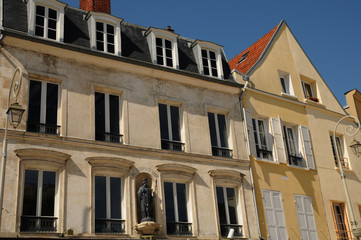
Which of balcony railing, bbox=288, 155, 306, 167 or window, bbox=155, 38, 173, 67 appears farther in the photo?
balcony railing, bbox=288, 155, 306, 167

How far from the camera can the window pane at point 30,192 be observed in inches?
479

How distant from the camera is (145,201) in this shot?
13734mm

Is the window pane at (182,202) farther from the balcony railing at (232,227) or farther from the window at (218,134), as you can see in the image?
the window at (218,134)

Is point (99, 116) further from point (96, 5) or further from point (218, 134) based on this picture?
point (96, 5)

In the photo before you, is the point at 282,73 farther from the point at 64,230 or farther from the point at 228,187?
the point at 64,230

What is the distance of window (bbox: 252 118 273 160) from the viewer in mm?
17500

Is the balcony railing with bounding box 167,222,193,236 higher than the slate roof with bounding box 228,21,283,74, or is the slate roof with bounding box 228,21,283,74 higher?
the slate roof with bounding box 228,21,283,74

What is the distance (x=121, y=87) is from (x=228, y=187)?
16.3ft

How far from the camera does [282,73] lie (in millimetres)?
19984

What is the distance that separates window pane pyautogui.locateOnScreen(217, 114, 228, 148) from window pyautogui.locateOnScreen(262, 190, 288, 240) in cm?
221

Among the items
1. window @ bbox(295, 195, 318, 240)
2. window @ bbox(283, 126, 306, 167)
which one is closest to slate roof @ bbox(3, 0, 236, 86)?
window @ bbox(283, 126, 306, 167)

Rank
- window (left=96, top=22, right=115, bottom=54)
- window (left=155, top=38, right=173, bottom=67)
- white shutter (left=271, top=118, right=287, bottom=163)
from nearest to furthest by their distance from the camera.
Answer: window (left=96, top=22, right=115, bottom=54) → window (left=155, top=38, right=173, bottom=67) → white shutter (left=271, top=118, right=287, bottom=163)

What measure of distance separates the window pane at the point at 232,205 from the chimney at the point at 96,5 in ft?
26.4

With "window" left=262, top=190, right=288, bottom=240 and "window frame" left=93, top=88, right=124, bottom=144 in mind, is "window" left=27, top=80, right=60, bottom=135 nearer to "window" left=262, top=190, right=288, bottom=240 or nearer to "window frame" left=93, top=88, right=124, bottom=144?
"window frame" left=93, top=88, right=124, bottom=144
